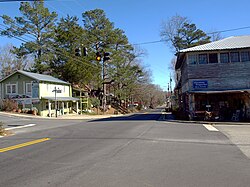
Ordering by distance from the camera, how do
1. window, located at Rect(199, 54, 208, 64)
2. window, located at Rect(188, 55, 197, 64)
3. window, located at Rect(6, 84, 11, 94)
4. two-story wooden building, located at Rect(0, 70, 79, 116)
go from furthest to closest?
window, located at Rect(6, 84, 11, 94)
two-story wooden building, located at Rect(0, 70, 79, 116)
window, located at Rect(188, 55, 197, 64)
window, located at Rect(199, 54, 208, 64)

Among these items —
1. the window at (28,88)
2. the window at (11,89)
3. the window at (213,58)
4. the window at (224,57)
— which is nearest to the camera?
the window at (224,57)

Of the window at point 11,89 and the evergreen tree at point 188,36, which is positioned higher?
the evergreen tree at point 188,36

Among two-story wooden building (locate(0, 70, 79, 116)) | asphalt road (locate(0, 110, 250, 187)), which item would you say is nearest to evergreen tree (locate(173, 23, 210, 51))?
two-story wooden building (locate(0, 70, 79, 116))

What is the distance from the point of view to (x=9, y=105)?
43.8 metres

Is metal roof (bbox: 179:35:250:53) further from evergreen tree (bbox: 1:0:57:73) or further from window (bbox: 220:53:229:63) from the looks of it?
evergreen tree (bbox: 1:0:57:73)

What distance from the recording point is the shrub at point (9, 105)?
43.7 meters

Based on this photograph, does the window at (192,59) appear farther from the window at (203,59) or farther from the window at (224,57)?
the window at (224,57)

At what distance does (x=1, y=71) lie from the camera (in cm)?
6869

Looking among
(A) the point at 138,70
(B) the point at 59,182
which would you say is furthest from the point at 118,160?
(A) the point at 138,70

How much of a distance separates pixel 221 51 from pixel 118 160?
1965cm

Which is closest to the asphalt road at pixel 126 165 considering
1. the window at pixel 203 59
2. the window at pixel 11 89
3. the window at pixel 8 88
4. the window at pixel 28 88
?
the window at pixel 203 59

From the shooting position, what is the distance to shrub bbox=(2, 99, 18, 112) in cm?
4372

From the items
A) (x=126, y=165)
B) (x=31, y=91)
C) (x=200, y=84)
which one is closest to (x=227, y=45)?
(x=200, y=84)

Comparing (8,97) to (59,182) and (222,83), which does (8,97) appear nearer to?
(222,83)
